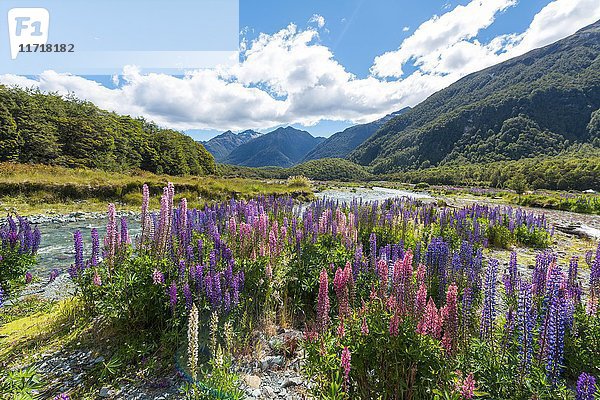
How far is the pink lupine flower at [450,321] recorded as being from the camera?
3.23 metres

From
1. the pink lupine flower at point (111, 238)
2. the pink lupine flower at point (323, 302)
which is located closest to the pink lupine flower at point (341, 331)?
the pink lupine flower at point (323, 302)

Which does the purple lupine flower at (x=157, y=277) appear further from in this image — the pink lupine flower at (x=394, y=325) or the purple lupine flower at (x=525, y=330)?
the purple lupine flower at (x=525, y=330)

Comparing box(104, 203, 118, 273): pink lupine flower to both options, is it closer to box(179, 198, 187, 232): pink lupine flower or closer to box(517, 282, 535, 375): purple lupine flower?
box(179, 198, 187, 232): pink lupine flower

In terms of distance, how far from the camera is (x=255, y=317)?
5.63 metres

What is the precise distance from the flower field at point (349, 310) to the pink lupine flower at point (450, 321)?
1cm

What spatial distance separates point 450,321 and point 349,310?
4.06 ft

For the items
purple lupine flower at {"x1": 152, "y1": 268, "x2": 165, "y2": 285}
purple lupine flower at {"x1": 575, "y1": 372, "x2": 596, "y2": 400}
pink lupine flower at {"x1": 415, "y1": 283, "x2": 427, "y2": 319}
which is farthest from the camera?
purple lupine flower at {"x1": 152, "y1": 268, "x2": 165, "y2": 285}

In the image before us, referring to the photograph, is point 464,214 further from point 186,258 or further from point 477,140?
point 477,140

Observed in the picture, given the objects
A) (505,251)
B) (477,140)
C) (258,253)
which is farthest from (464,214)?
(477,140)

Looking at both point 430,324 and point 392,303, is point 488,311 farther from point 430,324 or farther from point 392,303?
point 392,303

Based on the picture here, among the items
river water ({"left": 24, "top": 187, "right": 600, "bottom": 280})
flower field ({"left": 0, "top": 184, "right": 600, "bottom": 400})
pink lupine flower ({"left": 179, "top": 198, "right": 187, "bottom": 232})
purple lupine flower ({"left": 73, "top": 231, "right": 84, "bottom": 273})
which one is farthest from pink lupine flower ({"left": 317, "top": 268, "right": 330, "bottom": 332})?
river water ({"left": 24, "top": 187, "right": 600, "bottom": 280})

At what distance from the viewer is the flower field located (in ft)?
10.4

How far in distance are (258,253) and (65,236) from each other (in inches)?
574

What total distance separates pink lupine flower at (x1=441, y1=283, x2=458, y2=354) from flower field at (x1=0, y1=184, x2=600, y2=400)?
0.6 inches
